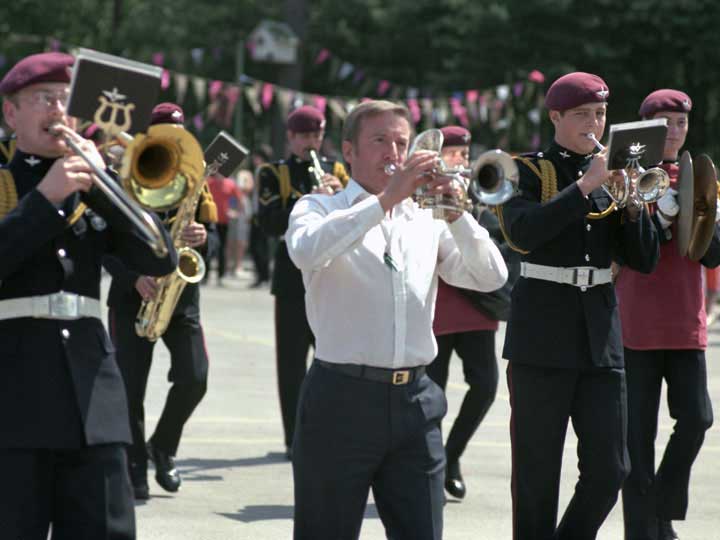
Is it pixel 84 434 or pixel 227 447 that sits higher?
pixel 84 434

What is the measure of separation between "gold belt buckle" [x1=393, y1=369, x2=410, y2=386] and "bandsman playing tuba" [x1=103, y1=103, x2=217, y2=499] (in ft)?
10.0

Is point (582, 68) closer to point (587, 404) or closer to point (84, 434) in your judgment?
point (587, 404)

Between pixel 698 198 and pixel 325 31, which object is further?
pixel 325 31

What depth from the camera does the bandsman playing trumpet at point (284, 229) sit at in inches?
374

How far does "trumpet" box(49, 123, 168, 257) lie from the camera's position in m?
4.43

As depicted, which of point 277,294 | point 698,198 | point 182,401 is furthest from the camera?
point 277,294

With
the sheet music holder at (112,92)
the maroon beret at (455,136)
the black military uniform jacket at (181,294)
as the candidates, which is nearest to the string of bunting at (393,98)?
the maroon beret at (455,136)

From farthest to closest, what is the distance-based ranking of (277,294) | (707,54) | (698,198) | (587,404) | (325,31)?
(325,31) < (707,54) < (277,294) < (698,198) < (587,404)

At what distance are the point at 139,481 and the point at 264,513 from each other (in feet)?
2.46

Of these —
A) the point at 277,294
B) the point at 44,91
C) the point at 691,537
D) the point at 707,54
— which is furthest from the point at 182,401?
the point at 707,54

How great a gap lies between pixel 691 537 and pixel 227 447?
344 cm

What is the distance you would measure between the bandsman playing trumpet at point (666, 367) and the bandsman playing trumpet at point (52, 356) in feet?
10.2

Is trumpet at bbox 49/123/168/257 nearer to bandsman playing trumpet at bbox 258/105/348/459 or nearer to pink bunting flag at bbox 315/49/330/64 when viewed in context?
bandsman playing trumpet at bbox 258/105/348/459

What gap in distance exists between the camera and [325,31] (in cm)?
3281
